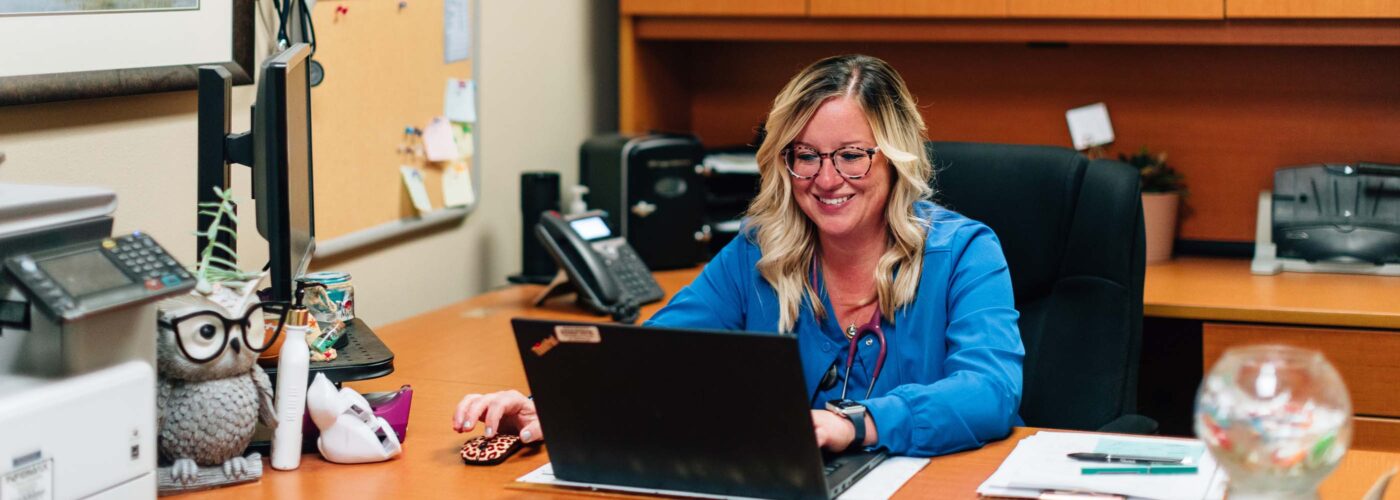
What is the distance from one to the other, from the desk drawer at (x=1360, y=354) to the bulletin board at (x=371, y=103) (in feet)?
4.88

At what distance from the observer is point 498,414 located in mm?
1649

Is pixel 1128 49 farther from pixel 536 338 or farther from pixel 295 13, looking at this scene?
pixel 536 338

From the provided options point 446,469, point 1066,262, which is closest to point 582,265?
point 1066,262

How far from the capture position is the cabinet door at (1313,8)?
2.61 metres

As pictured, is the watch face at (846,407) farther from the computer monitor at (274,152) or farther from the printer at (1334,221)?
the printer at (1334,221)

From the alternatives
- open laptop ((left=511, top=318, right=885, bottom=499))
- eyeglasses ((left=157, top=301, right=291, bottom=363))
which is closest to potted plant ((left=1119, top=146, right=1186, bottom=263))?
open laptop ((left=511, top=318, right=885, bottom=499))

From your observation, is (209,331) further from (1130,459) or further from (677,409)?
(1130,459)

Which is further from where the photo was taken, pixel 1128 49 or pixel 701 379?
pixel 1128 49

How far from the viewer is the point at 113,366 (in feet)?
4.31

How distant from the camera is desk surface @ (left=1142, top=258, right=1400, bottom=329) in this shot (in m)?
2.42

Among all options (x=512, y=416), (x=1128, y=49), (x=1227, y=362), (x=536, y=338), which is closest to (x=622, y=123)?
(x=1128, y=49)

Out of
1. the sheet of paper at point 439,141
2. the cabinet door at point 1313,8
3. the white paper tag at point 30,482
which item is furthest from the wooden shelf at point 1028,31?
the white paper tag at point 30,482

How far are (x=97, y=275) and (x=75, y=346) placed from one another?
0.07m

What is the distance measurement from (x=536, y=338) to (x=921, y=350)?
1.95ft
